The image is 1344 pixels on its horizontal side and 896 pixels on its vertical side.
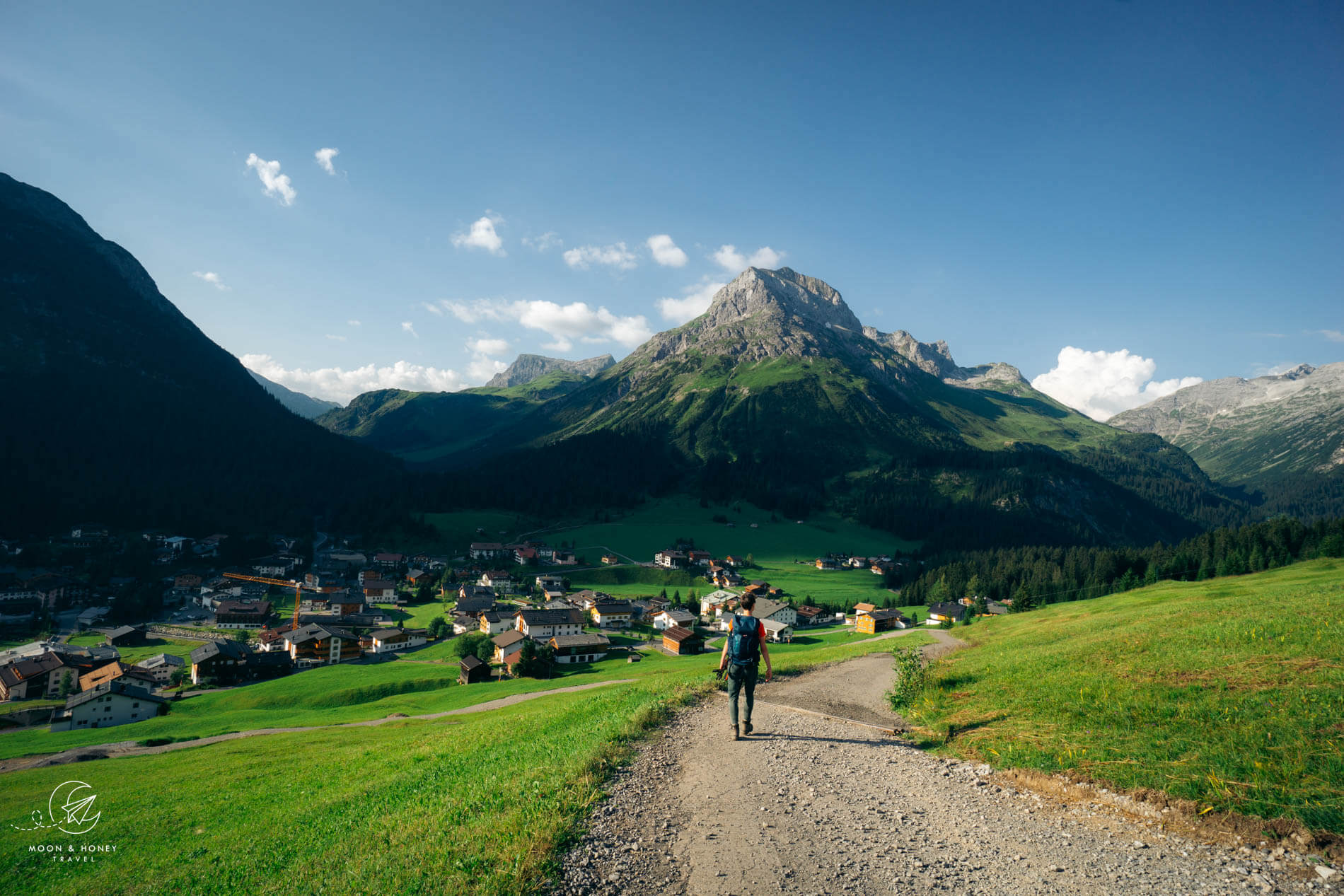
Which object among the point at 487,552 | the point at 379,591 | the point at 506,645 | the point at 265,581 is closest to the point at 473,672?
the point at 506,645

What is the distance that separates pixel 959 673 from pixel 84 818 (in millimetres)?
36539

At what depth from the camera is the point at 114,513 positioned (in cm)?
15850

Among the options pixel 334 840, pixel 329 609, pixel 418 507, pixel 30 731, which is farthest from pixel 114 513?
pixel 334 840

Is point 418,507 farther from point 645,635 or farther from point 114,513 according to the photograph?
point 645,635

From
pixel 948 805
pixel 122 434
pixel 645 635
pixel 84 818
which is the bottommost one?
pixel 645 635

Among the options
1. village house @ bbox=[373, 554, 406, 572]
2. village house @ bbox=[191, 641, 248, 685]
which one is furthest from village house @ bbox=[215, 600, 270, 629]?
A: village house @ bbox=[373, 554, 406, 572]

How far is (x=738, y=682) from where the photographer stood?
12844 millimetres

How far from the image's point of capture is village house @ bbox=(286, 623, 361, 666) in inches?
3260

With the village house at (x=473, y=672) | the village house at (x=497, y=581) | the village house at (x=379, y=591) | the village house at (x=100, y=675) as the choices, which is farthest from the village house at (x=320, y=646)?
the village house at (x=497, y=581)

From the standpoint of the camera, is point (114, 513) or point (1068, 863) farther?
point (114, 513)

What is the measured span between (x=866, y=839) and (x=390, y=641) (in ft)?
315

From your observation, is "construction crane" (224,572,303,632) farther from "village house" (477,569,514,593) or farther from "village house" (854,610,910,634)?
"village house" (854,610,910,634)

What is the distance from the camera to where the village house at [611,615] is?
102562 mm

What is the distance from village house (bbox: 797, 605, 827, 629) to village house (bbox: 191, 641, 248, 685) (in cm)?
8829
